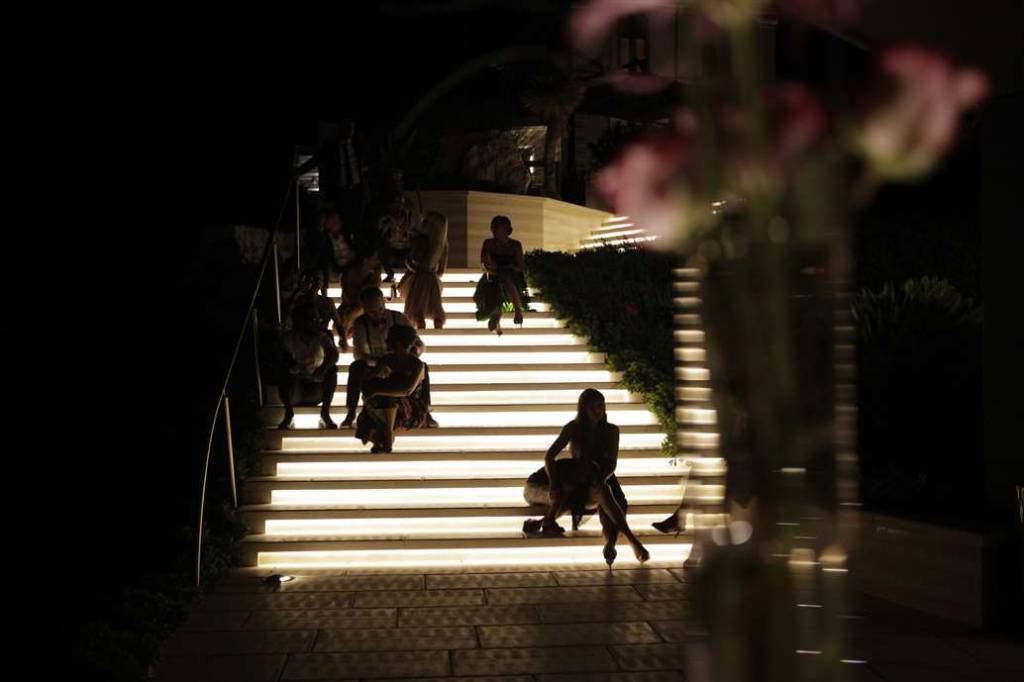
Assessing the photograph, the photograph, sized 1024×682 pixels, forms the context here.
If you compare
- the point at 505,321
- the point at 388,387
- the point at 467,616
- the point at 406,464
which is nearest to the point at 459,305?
the point at 505,321

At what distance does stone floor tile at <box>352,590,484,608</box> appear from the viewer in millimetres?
7789

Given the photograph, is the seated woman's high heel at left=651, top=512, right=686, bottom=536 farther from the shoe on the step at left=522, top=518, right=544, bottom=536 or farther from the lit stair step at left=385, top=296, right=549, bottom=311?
the lit stair step at left=385, top=296, right=549, bottom=311

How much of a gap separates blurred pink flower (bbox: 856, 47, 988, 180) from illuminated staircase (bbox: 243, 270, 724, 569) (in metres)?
7.89

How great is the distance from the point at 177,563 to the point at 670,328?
643cm

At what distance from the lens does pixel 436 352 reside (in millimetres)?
12320

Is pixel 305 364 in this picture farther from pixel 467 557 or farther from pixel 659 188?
pixel 659 188

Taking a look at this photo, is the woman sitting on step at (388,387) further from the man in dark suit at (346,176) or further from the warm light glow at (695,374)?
the warm light glow at (695,374)

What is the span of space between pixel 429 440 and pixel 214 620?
3.36 meters

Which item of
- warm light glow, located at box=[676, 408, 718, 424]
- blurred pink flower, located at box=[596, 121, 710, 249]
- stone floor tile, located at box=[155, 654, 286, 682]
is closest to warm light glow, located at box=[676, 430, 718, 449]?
warm light glow, located at box=[676, 408, 718, 424]

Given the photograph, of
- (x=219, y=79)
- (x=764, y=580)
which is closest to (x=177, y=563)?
(x=764, y=580)

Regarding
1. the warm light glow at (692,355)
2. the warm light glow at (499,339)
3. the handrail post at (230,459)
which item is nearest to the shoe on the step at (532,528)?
the handrail post at (230,459)

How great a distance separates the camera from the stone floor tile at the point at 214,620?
7.26 meters

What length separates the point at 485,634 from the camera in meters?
7.03

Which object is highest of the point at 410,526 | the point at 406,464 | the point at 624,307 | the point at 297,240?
the point at 297,240
